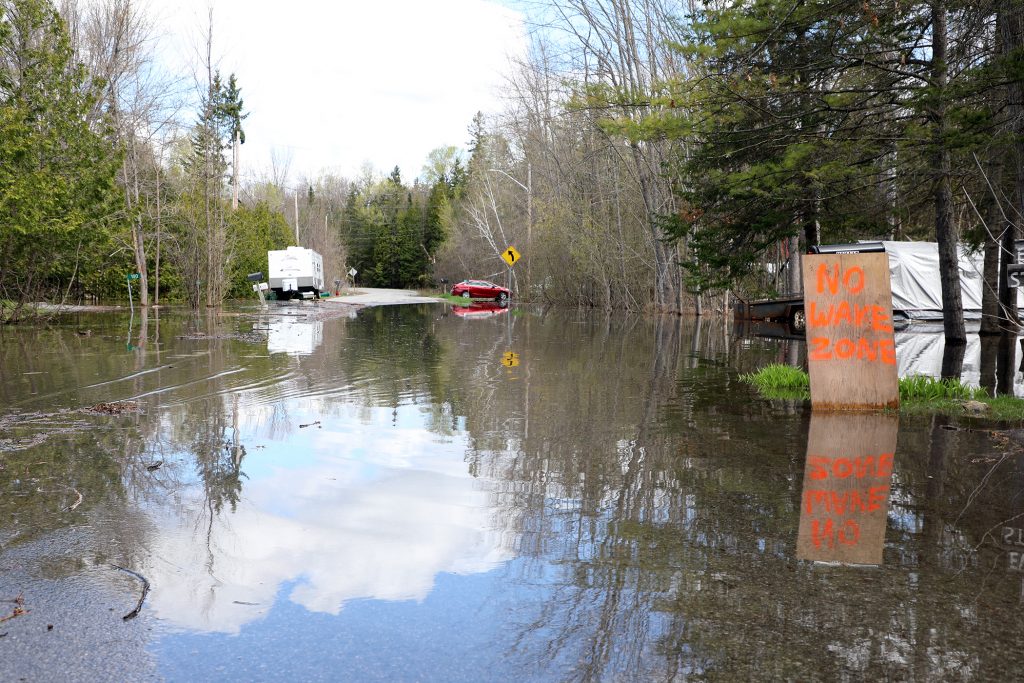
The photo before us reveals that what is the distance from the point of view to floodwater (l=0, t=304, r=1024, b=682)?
369cm

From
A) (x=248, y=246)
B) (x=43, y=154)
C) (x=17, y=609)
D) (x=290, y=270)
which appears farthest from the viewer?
(x=248, y=246)

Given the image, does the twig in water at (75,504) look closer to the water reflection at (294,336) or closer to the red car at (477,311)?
the water reflection at (294,336)

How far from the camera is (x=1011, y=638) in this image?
3.89m

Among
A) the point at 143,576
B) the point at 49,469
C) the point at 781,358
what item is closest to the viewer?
the point at 143,576

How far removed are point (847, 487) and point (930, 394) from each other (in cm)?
515

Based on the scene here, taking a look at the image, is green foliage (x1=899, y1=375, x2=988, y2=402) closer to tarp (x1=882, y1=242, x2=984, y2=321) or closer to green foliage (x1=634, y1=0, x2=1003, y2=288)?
green foliage (x1=634, y1=0, x2=1003, y2=288)

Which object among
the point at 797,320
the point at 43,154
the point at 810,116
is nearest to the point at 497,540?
the point at 810,116

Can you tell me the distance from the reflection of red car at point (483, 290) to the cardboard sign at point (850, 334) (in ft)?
148

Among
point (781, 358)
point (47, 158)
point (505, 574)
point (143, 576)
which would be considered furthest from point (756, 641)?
point (47, 158)

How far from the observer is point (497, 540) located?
17.4 ft

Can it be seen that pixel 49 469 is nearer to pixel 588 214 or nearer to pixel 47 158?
pixel 47 158

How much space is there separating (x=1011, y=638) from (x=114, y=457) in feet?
21.2

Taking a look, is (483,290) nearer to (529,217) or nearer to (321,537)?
(529,217)

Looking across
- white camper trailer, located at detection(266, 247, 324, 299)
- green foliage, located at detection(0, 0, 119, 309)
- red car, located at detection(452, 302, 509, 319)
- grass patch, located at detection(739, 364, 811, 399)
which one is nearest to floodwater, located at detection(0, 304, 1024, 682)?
grass patch, located at detection(739, 364, 811, 399)
